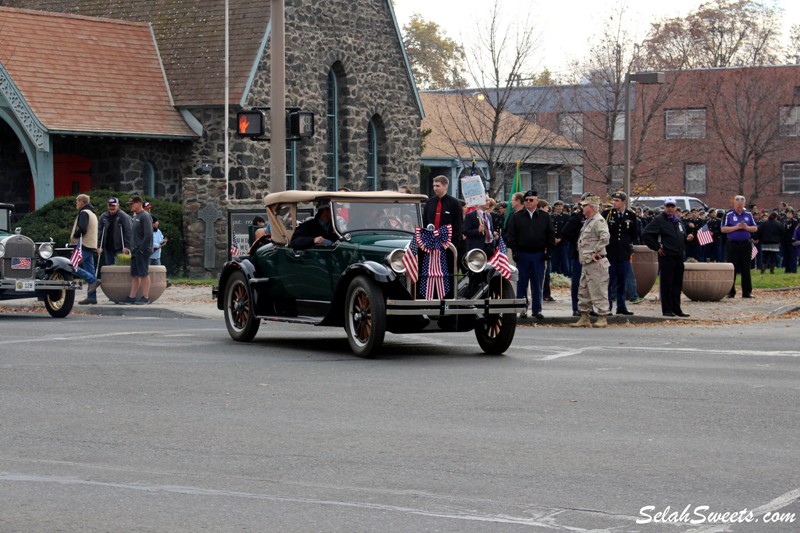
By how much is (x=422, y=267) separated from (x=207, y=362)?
2.56 metres

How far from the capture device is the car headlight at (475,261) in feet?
47.1

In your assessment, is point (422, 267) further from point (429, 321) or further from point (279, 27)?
point (279, 27)

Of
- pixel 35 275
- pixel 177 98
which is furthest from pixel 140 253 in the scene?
pixel 177 98

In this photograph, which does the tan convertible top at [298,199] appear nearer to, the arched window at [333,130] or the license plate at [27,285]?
the license plate at [27,285]

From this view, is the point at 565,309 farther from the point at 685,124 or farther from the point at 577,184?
the point at 577,184

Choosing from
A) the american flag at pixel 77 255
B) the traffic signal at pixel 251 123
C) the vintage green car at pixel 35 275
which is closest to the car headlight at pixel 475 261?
the traffic signal at pixel 251 123

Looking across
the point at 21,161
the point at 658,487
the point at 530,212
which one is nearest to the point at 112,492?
the point at 658,487

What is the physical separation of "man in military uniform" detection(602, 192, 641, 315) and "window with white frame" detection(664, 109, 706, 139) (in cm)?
4050

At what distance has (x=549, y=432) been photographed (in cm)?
931

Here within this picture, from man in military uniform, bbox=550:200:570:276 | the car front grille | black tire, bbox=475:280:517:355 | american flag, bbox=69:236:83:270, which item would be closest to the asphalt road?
black tire, bbox=475:280:517:355

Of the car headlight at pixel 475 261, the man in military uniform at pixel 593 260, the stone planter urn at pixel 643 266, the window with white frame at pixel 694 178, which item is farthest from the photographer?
the window with white frame at pixel 694 178

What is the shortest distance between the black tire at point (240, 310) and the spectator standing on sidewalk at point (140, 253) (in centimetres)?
633

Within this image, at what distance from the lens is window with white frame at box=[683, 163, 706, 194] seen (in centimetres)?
6112

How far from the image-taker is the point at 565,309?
21672 millimetres
